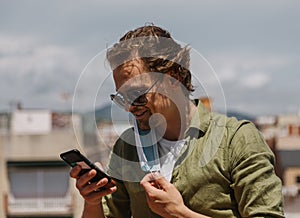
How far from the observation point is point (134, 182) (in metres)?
2.34

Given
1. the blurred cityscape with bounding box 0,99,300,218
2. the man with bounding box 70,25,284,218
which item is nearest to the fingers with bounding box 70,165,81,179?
the man with bounding box 70,25,284,218

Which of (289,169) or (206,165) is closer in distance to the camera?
(206,165)

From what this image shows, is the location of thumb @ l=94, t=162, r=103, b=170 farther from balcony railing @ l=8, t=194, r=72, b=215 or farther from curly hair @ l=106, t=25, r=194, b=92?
balcony railing @ l=8, t=194, r=72, b=215

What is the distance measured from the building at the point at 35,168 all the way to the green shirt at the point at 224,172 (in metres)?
23.7

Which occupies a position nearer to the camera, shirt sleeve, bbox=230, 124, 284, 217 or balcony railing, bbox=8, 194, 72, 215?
shirt sleeve, bbox=230, 124, 284, 217

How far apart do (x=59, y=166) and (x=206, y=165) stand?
25.5m

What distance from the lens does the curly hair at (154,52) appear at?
219 cm

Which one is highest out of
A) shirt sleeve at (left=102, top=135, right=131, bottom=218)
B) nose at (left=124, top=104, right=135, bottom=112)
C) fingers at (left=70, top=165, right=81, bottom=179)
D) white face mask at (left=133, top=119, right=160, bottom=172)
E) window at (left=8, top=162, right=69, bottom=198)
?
nose at (left=124, top=104, right=135, bottom=112)

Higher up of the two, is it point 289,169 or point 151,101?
point 151,101

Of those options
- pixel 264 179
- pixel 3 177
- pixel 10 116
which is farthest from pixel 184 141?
pixel 10 116

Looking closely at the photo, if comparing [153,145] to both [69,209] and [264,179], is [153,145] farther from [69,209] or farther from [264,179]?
[69,209]

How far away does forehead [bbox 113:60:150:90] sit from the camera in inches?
85.3

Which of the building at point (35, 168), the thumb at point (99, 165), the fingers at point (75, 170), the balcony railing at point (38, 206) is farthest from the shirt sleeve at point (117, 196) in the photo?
the balcony railing at point (38, 206)

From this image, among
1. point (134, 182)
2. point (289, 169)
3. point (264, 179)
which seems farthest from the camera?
point (289, 169)
